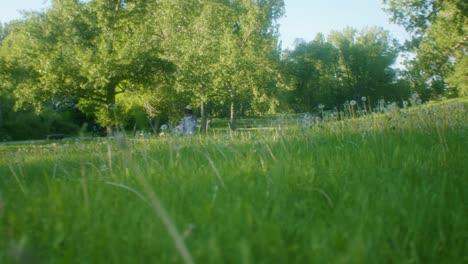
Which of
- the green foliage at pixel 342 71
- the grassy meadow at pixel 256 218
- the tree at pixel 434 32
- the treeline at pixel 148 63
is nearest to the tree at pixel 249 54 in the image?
the treeline at pixel 148 63

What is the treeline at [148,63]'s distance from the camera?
71.4ft

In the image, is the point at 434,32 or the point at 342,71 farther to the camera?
the point at 342,71

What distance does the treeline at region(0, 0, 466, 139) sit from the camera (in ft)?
71.4

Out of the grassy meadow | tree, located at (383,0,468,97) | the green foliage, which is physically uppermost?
the green foliage

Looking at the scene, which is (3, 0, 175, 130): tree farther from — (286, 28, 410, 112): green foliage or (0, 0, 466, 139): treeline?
(286, 28, 410, 112): green foliage

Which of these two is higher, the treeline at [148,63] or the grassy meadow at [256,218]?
the treeline at [148,63]

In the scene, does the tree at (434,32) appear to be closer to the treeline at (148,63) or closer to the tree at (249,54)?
the treeline at (148,63)

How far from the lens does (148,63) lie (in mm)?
23703

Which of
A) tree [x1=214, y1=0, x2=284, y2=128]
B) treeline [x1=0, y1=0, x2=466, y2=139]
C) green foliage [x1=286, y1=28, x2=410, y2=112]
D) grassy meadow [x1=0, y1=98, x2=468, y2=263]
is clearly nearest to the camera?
grassy meadow [x1=0, y1=98, x2=468, y2=263]

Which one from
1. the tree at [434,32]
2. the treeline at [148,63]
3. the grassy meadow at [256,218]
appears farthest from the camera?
the treeline at [148,63]

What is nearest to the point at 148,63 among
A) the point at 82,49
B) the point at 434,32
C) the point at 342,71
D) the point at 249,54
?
the point at 82,49

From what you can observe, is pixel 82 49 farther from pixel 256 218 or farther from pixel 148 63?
pixel 256 218

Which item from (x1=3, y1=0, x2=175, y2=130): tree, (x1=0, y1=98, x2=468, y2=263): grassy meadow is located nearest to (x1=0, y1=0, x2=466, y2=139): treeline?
(x1=3, y1=0, x2=175, y2=130): tree

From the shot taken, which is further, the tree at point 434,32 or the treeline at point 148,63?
the treeline at point 148,63
